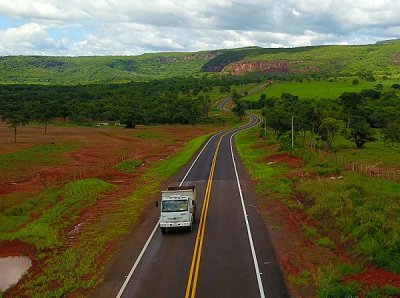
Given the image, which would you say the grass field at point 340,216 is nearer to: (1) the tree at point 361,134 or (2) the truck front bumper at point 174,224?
(2) the truck front bumper at point 174,224

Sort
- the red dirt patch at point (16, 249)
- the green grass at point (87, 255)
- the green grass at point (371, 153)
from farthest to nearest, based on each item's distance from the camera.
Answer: the green grass at point (371, 153)
the red dirt patch at point (16, 249)
the green grass at point (87, 255)

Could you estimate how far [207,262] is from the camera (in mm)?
21531

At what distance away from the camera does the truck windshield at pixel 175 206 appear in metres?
27.0

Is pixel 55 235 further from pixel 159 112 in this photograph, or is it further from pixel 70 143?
pixel 159 112

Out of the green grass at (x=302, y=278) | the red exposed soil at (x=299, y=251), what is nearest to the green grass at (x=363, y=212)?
the red exposed soil at (x=299, y=251)

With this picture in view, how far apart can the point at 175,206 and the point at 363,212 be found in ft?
35.1

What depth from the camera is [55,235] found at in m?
27.1

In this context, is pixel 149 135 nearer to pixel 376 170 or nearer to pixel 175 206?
pixel 376 170

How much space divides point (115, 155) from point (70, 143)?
61.3 ft

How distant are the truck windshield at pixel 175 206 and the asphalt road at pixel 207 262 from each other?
1358 millimetres

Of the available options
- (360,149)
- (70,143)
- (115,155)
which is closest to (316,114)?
(360,149)

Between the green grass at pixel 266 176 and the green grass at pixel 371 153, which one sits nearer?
the green grass at pixel 266 176

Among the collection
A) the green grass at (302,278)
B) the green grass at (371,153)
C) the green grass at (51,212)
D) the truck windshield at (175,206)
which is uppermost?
the truck windshield at (175,206)

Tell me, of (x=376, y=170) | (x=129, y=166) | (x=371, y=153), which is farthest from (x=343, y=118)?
(x=129, y=166)
